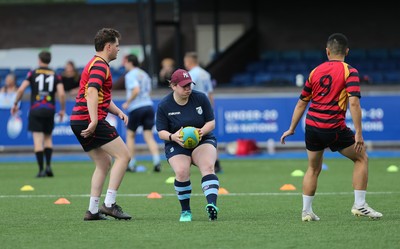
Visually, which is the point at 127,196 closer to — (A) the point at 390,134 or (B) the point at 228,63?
(A) the point at 390,134

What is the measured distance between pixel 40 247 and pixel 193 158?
99.8 inches

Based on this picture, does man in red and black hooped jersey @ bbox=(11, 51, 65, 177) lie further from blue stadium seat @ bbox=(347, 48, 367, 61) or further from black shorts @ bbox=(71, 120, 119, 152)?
blue stadium seat @ bbox=(347, 48, 367, 61)

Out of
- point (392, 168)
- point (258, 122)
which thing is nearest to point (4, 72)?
point (258, 122)

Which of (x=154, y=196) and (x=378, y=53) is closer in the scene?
(x=154, y=196)

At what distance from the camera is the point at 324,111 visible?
1041 centimetres

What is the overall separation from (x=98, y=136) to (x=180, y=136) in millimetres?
966

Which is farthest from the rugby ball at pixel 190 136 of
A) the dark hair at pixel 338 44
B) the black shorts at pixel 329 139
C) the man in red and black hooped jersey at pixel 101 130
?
the dark hair at pixel 338 44

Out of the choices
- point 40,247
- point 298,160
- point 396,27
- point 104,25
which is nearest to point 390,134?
point 298,160

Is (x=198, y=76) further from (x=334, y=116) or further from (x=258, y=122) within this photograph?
(x=334, y=116)

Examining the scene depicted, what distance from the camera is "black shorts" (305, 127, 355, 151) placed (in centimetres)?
1039

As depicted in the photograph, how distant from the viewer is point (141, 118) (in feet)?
63.9

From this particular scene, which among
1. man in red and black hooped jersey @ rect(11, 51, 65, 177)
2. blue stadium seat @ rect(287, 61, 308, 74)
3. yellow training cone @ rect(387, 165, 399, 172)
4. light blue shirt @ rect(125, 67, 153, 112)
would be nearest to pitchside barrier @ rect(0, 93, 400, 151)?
yellow training cone @ rect(387, 165, 399, 172)

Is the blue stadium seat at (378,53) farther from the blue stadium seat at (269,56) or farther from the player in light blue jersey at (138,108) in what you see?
the player in light blue jersey at (138,108)

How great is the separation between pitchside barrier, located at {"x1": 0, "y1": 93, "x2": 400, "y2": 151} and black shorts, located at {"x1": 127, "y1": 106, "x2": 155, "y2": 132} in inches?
176
